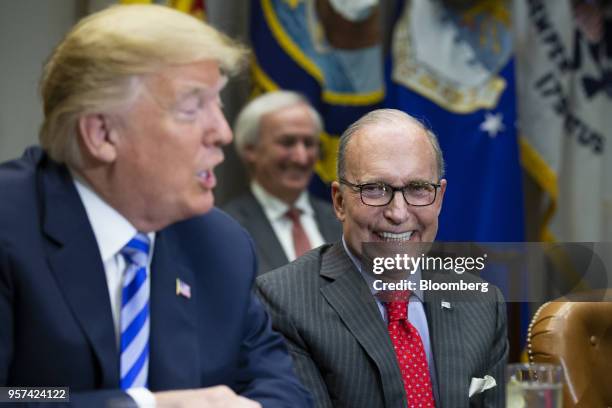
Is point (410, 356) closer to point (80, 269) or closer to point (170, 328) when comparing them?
point (170, 328)

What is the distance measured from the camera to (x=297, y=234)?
4254 millimetres

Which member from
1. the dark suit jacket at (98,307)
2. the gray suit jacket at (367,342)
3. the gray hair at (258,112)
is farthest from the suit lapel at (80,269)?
the gray hair at (258,112)

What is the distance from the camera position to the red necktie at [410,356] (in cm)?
203

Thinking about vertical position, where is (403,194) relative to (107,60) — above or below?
below

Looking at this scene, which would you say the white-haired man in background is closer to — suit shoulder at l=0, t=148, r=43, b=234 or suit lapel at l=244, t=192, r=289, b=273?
suit lapel at l=244, t=192, r=289, b=273

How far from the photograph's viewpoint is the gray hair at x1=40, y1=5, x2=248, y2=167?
1720mm

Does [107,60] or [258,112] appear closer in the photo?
[107,60]

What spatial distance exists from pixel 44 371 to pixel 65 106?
1.54 feet

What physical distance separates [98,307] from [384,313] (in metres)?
0.66

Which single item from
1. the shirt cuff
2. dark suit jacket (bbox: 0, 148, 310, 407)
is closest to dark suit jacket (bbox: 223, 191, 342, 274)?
dark suit jacket (bbox: 0, 148, 310, 407)

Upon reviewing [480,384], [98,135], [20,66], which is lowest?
[480,384]

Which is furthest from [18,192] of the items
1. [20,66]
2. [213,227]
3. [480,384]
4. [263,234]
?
[20,66]

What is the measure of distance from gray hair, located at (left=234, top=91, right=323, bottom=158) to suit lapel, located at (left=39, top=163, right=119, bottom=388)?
2676 millimetres

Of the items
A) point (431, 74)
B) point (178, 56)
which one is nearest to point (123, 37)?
point (178, 56)
